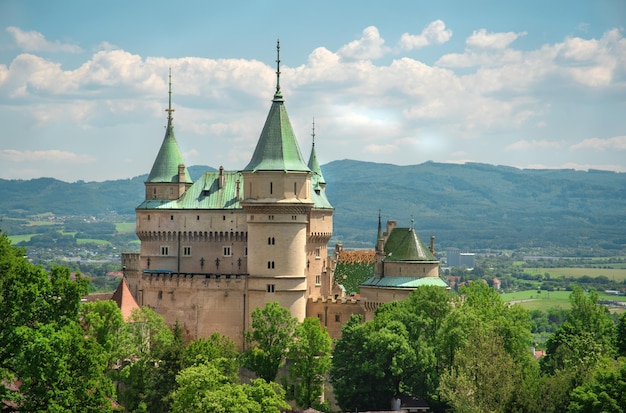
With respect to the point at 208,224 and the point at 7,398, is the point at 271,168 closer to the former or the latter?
the point at 208,224

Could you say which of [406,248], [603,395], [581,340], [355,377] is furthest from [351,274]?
[603,395]

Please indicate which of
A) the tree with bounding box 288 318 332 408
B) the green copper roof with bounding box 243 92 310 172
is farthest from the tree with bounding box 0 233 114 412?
the green copper roof with bounding box 243 92 310 172

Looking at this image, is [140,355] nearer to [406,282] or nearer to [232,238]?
[232,238]

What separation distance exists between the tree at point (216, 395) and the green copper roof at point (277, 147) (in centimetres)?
2516

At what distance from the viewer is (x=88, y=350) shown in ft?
231

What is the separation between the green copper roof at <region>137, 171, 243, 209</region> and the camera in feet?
366

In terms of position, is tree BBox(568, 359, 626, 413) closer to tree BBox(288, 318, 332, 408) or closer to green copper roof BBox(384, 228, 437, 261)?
tree BBox(288, 318, 332, 408)

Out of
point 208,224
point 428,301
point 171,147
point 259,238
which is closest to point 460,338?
point 428,301

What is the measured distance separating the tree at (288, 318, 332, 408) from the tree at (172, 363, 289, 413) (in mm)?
12569

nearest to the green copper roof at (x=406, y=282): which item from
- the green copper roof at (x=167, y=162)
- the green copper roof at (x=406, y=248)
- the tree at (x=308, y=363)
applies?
the green copper roof at (x=406, y=248)

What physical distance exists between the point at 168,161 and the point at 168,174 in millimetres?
1357

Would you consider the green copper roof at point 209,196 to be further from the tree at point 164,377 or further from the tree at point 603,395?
the tree at point 603,395

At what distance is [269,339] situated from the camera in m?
100

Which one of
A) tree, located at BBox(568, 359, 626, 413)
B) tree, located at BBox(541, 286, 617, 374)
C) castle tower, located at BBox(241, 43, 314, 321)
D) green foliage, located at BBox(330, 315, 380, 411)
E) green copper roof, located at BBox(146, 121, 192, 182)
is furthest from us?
green copper roof, located at BBox(146, 121, 192, 182)
